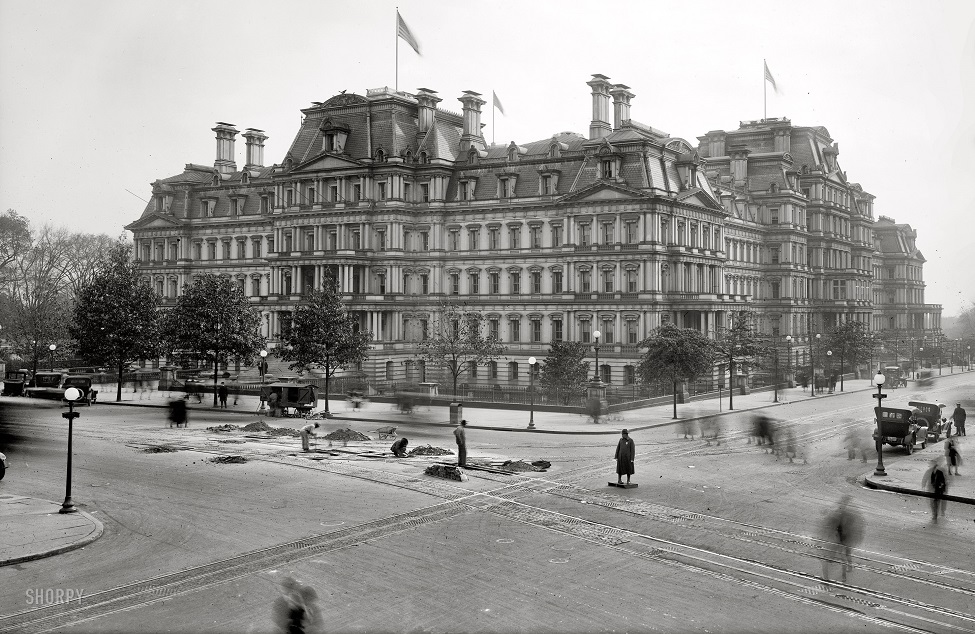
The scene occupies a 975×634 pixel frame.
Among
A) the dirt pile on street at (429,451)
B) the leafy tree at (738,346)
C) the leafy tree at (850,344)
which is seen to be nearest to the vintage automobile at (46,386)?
the dirt pile on street at (429,451)

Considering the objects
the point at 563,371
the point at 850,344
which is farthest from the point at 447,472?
the point at 850,344

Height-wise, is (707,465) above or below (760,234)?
below

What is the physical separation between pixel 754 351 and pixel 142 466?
41659 mm

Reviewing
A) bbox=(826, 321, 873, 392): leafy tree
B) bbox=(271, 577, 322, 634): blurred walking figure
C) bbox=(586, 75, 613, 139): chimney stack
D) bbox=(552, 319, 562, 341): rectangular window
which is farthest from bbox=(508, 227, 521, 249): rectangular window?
bbox=(271, 577, 322, 634): blurred walking figure

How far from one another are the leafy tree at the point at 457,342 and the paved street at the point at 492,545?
2501 cm

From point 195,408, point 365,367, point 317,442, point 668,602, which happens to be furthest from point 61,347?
point 668,602

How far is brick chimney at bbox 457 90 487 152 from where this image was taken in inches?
2943

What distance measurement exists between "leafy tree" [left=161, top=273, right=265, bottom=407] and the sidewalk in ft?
108

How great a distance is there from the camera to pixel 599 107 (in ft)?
235

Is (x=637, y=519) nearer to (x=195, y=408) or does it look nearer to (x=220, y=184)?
(x=195, y=408)

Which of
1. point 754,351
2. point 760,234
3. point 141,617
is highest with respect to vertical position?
point 760,234

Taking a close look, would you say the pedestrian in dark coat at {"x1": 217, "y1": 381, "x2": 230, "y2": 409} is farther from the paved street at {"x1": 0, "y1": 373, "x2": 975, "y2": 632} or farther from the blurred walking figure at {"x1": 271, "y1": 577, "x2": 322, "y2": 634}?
the blurred walking figure at {"x1": 271, "y1": 577, "x2": 322, "y2": 634}

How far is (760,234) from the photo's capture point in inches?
3442

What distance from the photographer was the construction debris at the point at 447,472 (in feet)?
87.3
